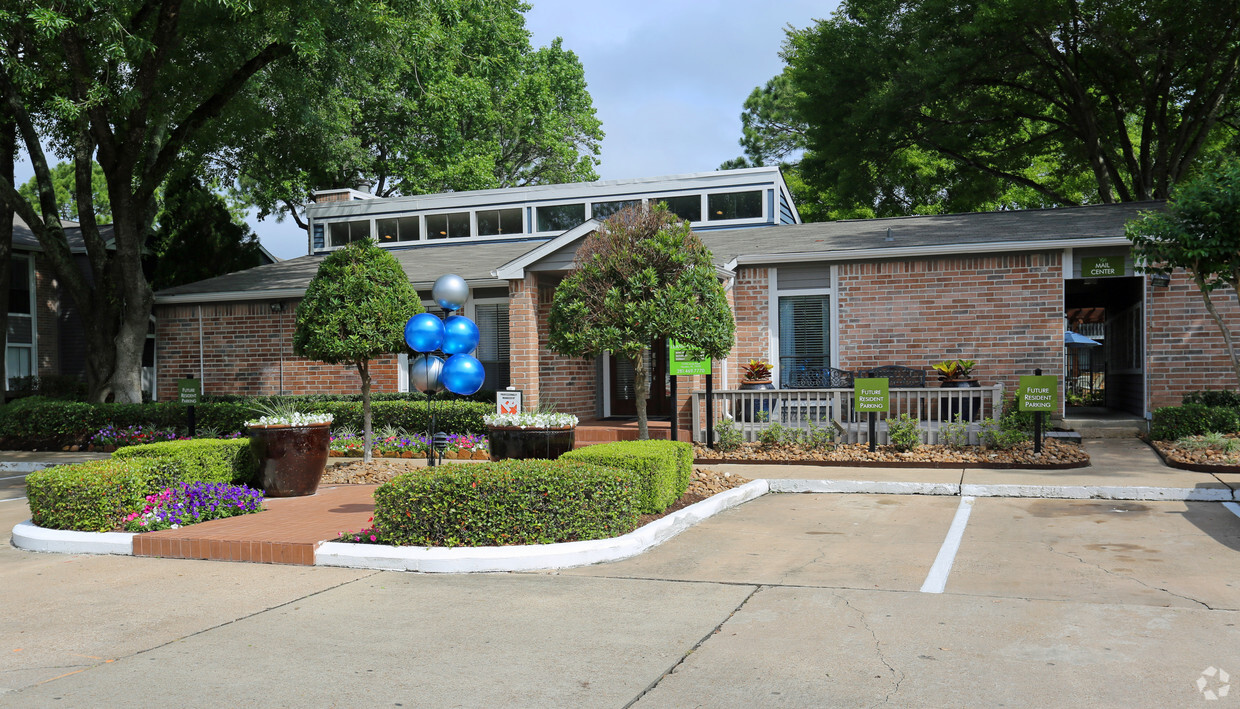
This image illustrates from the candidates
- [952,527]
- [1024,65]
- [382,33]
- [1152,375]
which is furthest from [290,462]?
[1024,65]

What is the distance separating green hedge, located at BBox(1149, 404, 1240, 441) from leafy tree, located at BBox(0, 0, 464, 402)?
1348 centimetres

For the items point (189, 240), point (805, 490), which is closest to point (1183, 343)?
point (805, 490)

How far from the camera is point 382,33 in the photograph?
1595 cm

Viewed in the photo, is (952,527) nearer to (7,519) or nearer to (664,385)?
(664,385)

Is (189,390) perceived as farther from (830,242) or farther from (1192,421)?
(1192,421)

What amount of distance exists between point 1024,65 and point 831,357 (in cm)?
1123

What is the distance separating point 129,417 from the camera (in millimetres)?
16828

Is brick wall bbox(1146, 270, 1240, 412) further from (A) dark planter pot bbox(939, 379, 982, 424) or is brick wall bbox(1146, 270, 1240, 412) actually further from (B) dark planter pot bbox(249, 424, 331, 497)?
(B) dark planter pot bbox(249, 424, 331, 497)

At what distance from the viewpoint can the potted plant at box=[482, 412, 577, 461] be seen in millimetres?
9430

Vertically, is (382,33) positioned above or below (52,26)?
above

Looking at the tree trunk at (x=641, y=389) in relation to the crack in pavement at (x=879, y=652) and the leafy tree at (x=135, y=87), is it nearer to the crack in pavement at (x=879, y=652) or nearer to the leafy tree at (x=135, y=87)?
the crack in pavement at (x=879, y=652)

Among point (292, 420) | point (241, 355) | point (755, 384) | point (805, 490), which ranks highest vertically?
point (241, 355)

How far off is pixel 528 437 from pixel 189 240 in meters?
18.7

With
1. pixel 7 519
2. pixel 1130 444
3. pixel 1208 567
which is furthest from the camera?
pixel 1130 444
